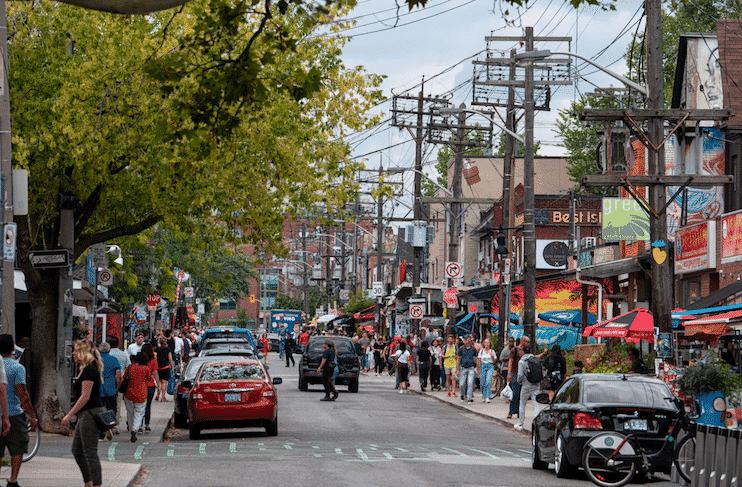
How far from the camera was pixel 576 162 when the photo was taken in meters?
66.2

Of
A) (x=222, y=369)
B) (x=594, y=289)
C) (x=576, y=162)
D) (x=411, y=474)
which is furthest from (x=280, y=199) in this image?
(x=576, y=162)

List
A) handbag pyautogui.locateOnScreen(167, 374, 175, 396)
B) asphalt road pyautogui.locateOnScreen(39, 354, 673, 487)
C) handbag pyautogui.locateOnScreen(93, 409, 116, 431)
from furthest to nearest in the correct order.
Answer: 1. handbag pyautogui.locateOnScreen(167, 374, 175, 396)
2. asphalt road pyautogui.locateOnScreen(39, 354, 673, 487)
3. handbag pyautogui.locateOnScreen(93, 409, 116, 431)

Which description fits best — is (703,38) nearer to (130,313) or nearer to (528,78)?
(528,78)

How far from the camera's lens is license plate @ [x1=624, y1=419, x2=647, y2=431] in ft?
49.6

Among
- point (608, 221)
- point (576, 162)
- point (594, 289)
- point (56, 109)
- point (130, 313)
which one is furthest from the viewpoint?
point (576, 162)

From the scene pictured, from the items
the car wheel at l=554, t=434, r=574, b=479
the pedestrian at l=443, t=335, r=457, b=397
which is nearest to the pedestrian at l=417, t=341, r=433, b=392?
the pedestrian at l=443, t=335, r=457, b=397

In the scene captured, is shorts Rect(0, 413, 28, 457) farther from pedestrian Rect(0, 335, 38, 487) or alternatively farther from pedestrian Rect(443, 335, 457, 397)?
pedestrian Rect(443, 335, 457, 397)

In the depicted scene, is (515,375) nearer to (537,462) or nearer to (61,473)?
(537,462)

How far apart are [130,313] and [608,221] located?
26.3 meters

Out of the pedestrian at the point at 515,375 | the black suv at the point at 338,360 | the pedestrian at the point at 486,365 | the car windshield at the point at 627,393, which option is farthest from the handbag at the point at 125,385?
the black suv at the point at 338,360

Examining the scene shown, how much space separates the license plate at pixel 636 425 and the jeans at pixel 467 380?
1901cm

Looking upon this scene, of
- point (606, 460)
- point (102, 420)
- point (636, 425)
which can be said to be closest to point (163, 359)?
point (102, 420)

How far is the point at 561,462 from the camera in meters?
15.6

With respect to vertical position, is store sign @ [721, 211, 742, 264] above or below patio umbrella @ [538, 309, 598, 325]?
above
